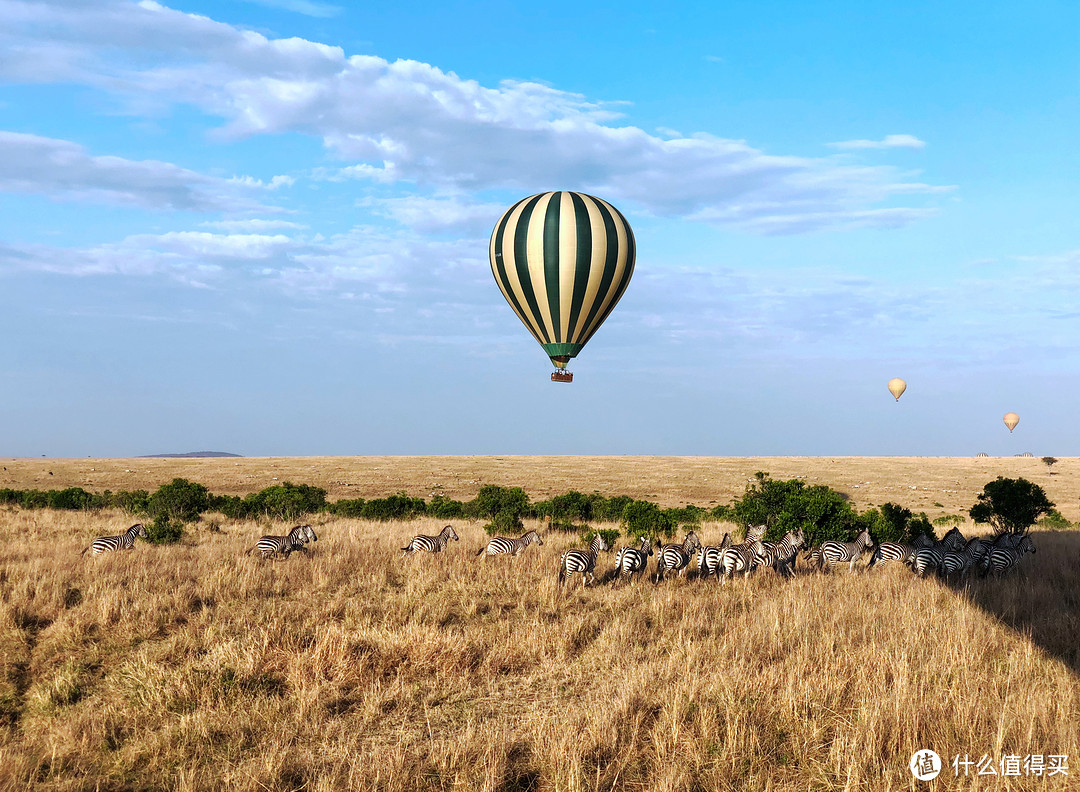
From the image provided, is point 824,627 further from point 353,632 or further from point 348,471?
point 348,471

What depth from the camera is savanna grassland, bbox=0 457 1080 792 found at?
727cm

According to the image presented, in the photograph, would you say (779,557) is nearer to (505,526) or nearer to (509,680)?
(509,680)

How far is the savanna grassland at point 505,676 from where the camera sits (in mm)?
7266

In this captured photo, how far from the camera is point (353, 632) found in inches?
446

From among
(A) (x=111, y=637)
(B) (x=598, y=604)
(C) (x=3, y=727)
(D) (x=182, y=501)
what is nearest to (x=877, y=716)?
(B) (x=598, y=604)

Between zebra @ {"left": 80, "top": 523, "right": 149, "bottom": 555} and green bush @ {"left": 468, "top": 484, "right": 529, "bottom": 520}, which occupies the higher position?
zebra @ {"left": 80, "top": 523, "right": 149, "bottom": 555}

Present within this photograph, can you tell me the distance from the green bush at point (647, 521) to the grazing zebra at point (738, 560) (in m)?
7.39

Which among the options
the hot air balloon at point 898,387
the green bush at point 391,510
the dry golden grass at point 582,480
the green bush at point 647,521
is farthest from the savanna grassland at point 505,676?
the hot air balloon at point 898,387

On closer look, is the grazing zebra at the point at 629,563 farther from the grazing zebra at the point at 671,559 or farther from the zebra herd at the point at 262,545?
the zebra herd at the point at 262,545

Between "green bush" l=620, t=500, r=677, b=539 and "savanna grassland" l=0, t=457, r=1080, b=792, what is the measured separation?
807 centimetres

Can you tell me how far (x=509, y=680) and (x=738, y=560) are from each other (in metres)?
7.57

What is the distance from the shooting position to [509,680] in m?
9.78

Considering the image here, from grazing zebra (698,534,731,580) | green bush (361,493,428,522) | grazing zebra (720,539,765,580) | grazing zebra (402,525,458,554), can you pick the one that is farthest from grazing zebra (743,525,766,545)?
green bush (361,493,428,522)

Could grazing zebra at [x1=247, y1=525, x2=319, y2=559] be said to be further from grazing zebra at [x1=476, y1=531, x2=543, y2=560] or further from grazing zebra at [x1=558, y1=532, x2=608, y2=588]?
grazing zebra at [x1=558, y1=532, x2=608, y2=588]
